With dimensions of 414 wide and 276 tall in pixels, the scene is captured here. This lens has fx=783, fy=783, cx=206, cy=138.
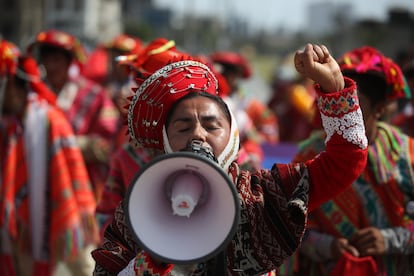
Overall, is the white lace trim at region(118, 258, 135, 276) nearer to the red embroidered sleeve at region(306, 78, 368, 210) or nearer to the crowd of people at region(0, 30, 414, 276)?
the crowd of people at region(0, 30, 414, 276)

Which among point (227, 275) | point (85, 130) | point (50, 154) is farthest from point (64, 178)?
point (227, 275)

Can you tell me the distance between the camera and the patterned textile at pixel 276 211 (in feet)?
8.07

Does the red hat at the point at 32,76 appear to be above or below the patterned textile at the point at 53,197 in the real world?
above

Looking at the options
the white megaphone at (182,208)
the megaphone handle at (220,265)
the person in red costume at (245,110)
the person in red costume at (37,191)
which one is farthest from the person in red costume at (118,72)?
the person in red costume at (245,110)

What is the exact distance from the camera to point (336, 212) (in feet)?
12.0

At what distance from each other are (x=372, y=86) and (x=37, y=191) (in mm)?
2565

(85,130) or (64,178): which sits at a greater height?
(85,130)

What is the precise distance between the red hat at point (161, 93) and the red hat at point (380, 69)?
1.13m

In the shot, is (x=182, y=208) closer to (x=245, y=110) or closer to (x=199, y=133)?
(x=199, y=133)

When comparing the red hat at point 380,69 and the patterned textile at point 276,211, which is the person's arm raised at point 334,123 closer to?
the patterned textile at point 276,211

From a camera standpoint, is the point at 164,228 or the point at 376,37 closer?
the point at 164,228

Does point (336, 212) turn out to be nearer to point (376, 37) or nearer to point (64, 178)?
point (64, 178)

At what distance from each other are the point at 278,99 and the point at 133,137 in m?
8.12

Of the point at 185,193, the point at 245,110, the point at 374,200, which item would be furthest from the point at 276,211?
the point at 245,110
